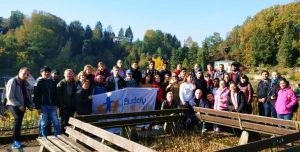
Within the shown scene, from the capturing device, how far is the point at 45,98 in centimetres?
892

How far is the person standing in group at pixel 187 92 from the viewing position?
11.2 m

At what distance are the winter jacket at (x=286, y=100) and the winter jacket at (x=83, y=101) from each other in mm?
5169

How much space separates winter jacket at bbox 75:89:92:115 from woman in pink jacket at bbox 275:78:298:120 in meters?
5.16

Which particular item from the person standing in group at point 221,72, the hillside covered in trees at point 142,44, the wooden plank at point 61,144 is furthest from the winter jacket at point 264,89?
the hillside covered in trees at point 142,44

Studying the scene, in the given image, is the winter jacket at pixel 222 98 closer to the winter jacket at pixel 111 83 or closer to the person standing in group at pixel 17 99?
→ the winter jacket at pixel 111 83

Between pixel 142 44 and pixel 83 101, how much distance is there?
135 metres

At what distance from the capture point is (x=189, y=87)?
11.2m

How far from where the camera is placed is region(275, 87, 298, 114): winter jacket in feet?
33.2

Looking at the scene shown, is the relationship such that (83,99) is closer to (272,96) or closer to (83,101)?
(83,101)

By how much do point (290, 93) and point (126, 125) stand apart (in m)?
4.51

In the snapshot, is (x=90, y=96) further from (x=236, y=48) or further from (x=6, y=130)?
(x=236, y=48)

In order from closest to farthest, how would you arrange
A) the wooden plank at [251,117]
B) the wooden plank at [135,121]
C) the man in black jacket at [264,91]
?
the wooden plank at [251,117]
the wooden plank at [135,121]
the man in black jacket at [264,91]

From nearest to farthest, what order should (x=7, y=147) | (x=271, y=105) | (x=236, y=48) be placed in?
(x=7, y=147)
(x=271, y=105)
(x=236, y=48)

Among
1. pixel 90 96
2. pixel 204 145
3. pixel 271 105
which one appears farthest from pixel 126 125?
pixel 271 105
